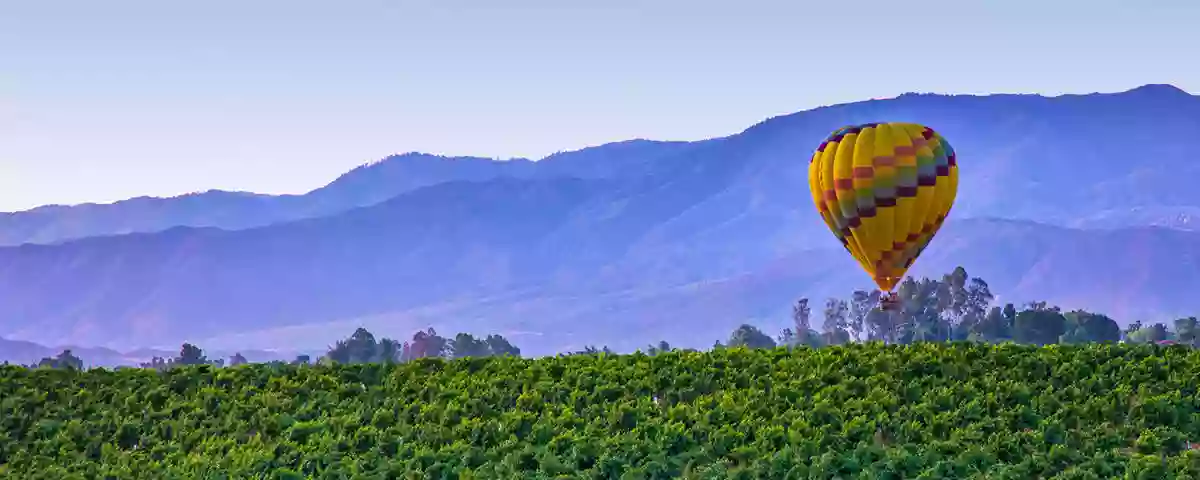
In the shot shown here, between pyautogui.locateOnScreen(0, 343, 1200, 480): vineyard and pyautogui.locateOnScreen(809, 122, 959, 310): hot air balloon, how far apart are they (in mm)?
17121

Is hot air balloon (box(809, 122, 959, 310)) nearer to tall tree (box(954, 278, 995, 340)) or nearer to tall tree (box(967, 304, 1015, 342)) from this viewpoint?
tall tree (box(967, 304, 1015, 342))

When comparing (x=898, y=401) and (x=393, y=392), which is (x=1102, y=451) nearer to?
(x=898, y=401)

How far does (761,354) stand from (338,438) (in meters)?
7.88

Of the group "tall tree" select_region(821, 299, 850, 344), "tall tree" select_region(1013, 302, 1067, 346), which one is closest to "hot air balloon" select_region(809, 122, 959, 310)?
"tall tree" select_region(1013, 302, 1067, 346)

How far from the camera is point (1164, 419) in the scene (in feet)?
73.9

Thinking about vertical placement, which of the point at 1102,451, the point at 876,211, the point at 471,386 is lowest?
the point at 1102,451

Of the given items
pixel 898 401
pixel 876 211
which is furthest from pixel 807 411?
pixel 876 211

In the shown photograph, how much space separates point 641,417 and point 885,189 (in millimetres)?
22751

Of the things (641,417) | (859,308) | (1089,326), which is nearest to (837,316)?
(859,308)

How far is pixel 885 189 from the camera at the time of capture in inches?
1734

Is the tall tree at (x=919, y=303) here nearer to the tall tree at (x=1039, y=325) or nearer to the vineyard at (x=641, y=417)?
the tall tree at (x=1039, y=325)

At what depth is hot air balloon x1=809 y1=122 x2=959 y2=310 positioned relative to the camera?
44188 mm

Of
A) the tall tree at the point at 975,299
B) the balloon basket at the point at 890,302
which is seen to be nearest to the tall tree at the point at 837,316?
the tall tree at the point at 975,299

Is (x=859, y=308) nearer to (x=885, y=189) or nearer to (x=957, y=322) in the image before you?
(x=957, y=322)
